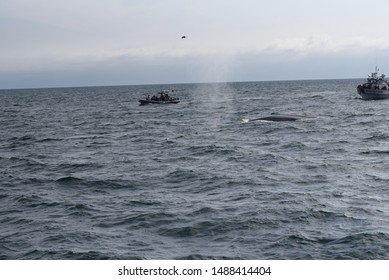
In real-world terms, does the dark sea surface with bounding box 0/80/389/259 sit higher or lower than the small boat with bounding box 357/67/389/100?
lower

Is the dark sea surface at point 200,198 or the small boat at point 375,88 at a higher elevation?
the small boat at point 375,88

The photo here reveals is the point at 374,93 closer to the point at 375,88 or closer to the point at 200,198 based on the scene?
the point at 375,88

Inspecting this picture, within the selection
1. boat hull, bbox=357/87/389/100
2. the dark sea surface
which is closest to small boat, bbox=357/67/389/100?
boat hull, bbox=357/87/389/100

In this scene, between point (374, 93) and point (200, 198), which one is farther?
point (374, 93)

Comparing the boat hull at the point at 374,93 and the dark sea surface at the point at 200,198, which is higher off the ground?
the boat hull at the point at 374,93

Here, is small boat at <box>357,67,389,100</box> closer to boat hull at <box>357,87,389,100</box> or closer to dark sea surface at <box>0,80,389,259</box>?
boat hull at <box>357,87,389,100</box>

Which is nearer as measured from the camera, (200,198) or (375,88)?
(200,198)

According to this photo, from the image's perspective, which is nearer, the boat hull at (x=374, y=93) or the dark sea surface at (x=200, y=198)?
the dark sea surface at (x=200, y=198)

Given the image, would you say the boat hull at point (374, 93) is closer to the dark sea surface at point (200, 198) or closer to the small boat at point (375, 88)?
the small boat at point (375, 88)

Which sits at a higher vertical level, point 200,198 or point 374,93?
point 374,93

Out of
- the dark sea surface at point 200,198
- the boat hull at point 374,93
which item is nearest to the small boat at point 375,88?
the boat hull at point 374,93

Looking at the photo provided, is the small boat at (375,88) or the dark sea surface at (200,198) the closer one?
the dark sea surface at (200,198)

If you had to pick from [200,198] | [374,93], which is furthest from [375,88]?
[200,198]

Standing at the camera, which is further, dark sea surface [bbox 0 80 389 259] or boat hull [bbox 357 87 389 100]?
boat hull [bbox 357 87 389 100]
